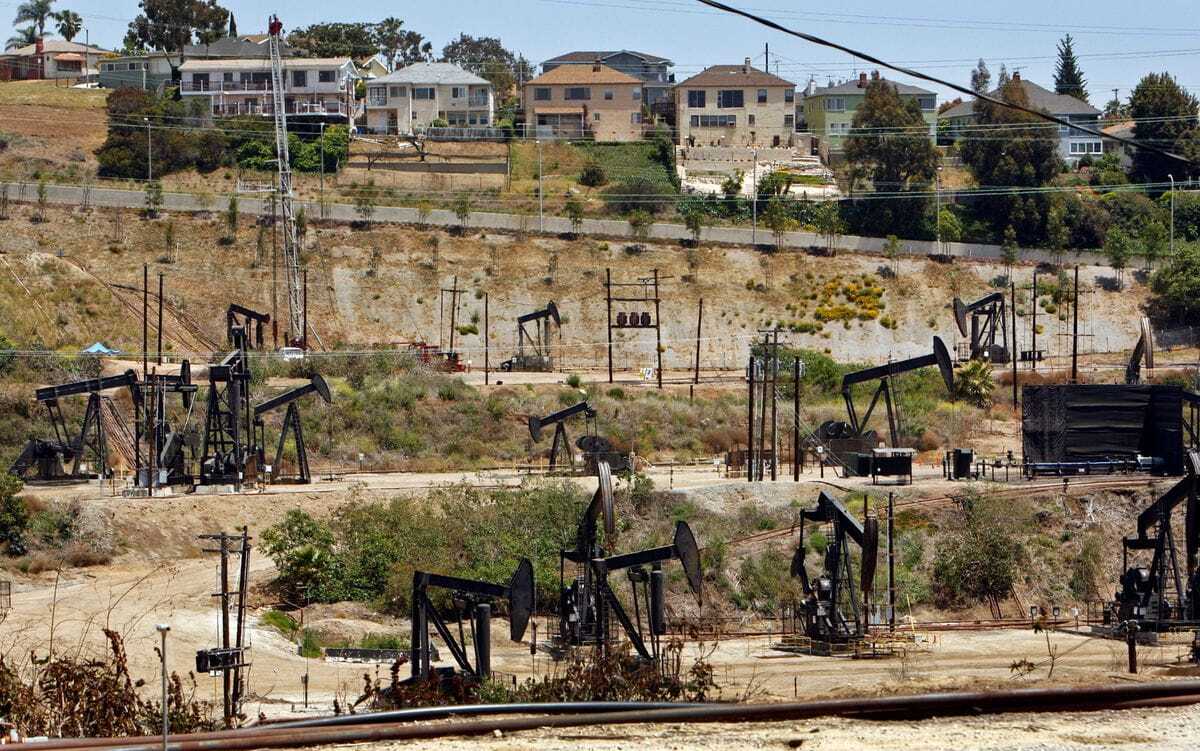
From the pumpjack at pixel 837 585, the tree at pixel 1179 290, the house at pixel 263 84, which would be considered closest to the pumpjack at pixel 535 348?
the tree at pixel 1179 290

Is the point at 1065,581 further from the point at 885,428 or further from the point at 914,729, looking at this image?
the point at 914,729

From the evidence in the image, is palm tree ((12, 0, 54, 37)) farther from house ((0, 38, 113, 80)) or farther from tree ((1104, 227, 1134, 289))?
tree ((1104, 227, 1134, 289))

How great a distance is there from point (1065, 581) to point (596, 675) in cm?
2299

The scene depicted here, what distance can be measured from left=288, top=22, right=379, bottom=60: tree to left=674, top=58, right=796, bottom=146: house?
84.4 feet

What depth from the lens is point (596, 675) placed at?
19406 millimetres

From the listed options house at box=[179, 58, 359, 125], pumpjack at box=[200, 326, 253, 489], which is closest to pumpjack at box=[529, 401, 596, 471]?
pumpjack at box=[200, 326, 253, 489]

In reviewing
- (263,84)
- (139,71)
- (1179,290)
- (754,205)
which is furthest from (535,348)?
(139,71)

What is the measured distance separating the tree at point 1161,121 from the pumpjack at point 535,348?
4201cm

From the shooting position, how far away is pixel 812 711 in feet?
57.3

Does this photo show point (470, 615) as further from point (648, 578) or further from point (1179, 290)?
point (1179, 290)

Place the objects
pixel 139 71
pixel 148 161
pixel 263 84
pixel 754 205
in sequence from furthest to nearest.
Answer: pixel 139 71
pixel 263 84
pixel 148 161
pixel 754 205

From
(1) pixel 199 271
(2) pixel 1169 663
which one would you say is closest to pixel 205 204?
(1) pixel 199 271

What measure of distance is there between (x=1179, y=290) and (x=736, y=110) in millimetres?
33650

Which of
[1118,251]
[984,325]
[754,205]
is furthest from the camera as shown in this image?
[754,205]
